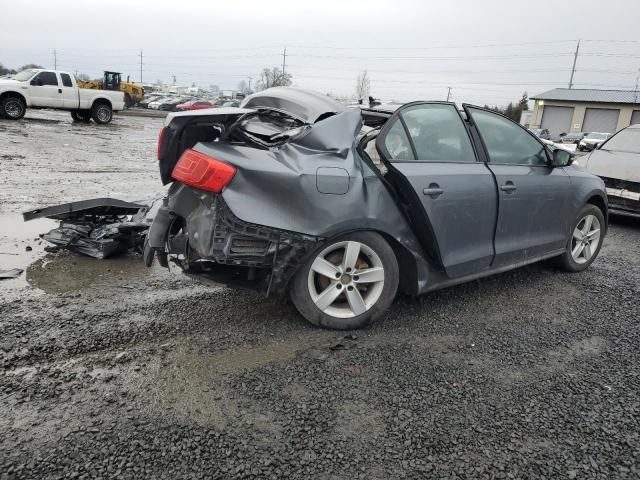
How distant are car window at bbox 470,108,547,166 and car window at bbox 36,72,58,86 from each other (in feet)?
69.9

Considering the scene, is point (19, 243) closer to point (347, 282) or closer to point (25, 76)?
point (347, 282)

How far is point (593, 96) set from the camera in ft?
186

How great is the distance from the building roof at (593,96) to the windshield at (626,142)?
2068 inches

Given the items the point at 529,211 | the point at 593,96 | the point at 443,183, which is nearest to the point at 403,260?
the point at 443,183

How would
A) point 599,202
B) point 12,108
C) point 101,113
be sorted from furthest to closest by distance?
point 101,113
point 12,108
point 599,202

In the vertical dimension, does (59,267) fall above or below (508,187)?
below

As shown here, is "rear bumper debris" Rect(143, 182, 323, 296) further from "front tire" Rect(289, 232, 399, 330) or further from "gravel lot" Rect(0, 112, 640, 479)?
"gravel lot" Rect(0, 112, 640, 479)

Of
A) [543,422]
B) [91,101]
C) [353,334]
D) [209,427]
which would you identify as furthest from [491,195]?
[91,101]

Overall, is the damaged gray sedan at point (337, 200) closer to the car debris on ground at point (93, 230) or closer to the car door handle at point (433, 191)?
the car door handle at point (433, 191)

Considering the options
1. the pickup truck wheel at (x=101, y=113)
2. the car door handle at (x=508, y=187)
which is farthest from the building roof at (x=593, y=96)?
the car door handle at (x=508, y=187)

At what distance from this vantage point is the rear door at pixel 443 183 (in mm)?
3518

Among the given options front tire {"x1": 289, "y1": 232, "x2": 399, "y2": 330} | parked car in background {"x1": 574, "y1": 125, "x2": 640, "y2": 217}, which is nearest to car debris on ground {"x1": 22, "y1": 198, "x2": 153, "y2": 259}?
front tire {"x1": 289, "y1": 232, "x2": 399, "y2": 330}

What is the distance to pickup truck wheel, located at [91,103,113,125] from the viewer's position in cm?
2231

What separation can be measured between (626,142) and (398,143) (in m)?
6.71
